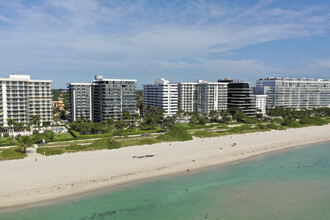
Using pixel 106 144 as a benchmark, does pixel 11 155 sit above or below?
below

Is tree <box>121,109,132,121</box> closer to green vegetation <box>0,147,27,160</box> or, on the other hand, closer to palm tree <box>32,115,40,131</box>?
palm tree <box>32,115,40,131</box>

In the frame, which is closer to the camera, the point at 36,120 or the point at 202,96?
the point at 36,120

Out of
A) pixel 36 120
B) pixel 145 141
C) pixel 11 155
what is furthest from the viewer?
pixel 36 120

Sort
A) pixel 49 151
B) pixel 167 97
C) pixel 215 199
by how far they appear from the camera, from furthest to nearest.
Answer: pixel 167 97 → pixel 49 151 → pixel 215 199

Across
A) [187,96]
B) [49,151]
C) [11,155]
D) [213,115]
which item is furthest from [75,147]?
[187,96]

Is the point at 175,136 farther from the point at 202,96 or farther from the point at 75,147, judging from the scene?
the point at 202,96

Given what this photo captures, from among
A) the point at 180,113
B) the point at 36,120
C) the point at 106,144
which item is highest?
the point at 180,113

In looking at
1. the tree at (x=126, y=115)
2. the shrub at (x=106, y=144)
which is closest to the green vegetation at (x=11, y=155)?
the shrub at (x=106, y=144)

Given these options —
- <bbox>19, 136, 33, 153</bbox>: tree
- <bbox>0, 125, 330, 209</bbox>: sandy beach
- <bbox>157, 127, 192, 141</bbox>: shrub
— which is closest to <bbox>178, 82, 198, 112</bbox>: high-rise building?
<bbox>157, 127, 192, 141</bbox>: shrub
